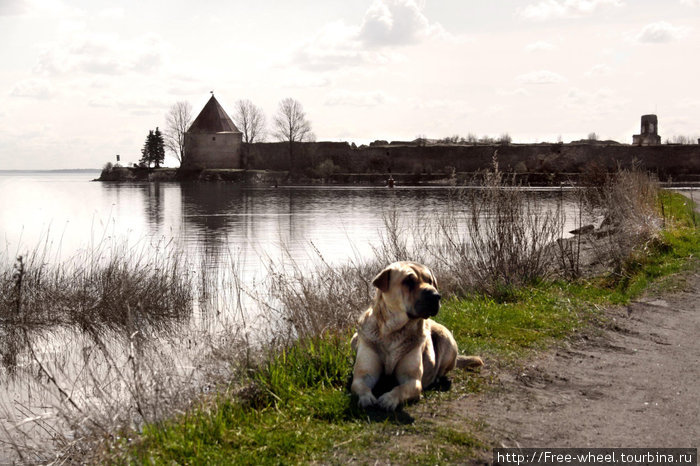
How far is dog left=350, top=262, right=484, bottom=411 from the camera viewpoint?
14.9 feet

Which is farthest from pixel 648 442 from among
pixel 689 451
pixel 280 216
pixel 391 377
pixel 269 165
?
pixel 269 165

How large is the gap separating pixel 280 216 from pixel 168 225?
5463 millimetres

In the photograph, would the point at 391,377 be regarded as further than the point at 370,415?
Yes

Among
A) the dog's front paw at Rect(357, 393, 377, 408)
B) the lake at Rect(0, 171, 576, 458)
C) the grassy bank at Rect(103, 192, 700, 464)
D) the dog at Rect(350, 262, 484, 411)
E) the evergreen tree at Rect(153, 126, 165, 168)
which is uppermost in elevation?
the evergreen tree at Rect(153, 126, 165, 168)

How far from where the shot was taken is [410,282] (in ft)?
14.9

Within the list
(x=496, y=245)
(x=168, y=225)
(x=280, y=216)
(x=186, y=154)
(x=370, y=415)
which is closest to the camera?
(x=370, y=415)

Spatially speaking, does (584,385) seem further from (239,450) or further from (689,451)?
(239,450)

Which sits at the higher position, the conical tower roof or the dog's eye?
the conical tower roof

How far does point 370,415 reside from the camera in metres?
4.65

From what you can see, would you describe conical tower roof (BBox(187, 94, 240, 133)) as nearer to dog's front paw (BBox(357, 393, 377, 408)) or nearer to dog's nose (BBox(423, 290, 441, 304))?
dog's front paw (BBox(357, 393, 377, 408))

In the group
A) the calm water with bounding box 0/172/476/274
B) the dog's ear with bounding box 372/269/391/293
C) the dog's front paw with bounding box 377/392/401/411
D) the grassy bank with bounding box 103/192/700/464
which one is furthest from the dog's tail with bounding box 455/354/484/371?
the calm water with bounding box 0/172/476/274

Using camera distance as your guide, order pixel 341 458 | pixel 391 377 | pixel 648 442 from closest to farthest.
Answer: pixel 341 458, pixel 648 442, pixel 391 377

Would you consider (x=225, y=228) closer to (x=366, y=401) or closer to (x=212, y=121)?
(x=366, y=401)

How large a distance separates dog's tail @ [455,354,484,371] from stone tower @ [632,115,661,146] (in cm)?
6851
